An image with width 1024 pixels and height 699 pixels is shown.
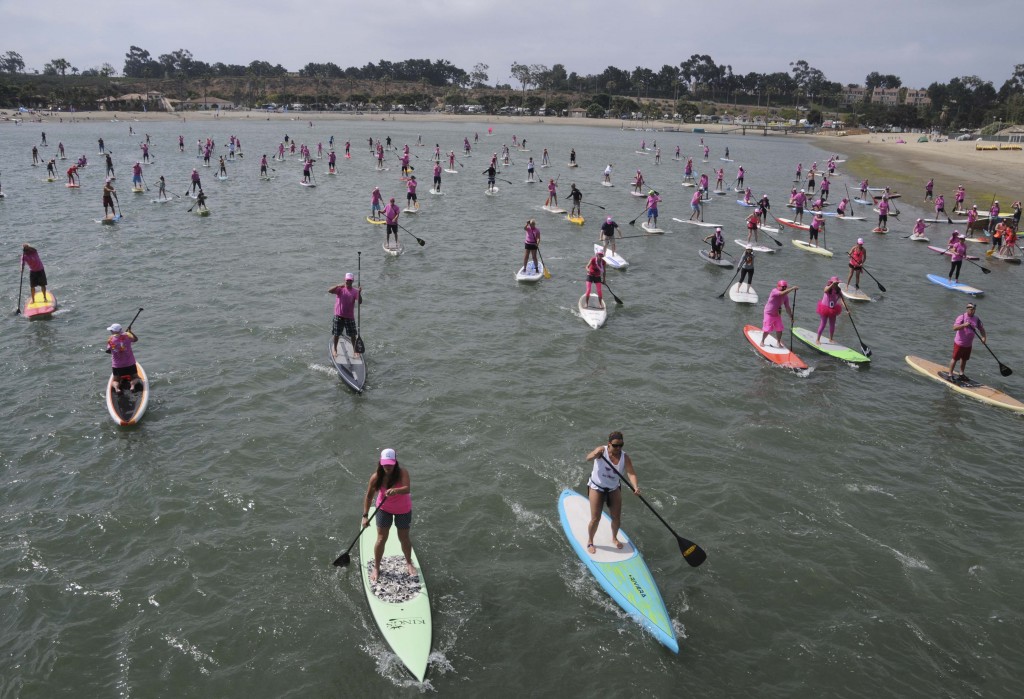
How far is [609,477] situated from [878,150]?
104 metres

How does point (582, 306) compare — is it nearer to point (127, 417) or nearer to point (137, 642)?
point (127, 417)

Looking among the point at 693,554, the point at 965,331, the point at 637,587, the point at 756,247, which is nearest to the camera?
the point at 637,587

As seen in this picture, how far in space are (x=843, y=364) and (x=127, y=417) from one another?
1798cm

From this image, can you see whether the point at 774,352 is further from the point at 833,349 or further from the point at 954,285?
the point at 954,285

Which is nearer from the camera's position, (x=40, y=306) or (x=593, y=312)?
(x=40, y=306)

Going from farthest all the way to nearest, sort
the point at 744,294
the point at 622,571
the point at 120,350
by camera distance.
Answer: the point at 744,294 < the point at 120,350 < the point at 622,571

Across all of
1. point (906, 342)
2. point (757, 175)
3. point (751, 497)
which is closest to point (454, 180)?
point (757, 175)

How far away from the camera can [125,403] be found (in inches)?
542

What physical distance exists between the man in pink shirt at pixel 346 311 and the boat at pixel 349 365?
0.46ft

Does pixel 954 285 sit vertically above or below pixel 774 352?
above

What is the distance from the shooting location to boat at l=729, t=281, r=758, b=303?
2316 cm

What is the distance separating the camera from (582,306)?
2117 centimetres

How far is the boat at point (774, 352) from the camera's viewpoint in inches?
689

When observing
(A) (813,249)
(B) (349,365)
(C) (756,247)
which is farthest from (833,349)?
(A) (813,249)
